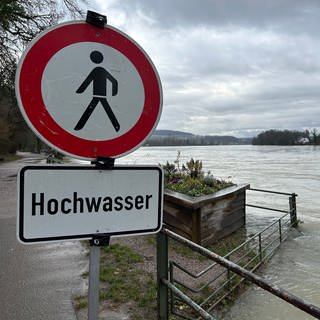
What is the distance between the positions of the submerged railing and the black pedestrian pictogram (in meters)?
1.10

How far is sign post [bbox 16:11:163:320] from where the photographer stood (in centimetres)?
148

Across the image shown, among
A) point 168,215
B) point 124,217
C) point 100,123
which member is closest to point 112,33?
point 100,123

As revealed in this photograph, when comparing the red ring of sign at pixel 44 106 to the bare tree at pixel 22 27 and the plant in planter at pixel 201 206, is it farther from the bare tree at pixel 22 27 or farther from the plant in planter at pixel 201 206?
the bare tree at pixel 22 27

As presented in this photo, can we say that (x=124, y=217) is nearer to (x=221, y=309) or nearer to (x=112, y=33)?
(x=112, y=33)

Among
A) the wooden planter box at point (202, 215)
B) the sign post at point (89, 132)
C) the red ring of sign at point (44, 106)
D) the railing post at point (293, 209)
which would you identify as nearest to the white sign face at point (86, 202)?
the sign post at point (89, 132)

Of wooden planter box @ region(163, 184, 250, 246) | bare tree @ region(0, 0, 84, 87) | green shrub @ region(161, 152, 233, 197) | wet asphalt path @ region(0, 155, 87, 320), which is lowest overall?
wet asphalt path @ region(0, 155, 87, 320)

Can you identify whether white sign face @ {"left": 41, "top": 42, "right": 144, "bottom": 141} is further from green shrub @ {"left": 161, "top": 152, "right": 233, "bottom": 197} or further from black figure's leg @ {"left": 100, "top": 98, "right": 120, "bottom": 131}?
green shrub @ {"left": 161, "top": 152, "right": 233, "bottom": 197}

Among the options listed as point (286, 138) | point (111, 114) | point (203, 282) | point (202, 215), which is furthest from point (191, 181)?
point (286, 138)

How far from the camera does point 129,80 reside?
1.72m

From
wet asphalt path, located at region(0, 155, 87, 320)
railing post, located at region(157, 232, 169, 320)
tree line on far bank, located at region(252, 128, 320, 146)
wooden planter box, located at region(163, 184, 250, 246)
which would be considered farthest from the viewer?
tree line on far bank, located at region(252, 128, 320, 146)

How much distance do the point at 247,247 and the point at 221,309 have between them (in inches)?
102

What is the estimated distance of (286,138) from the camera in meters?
120

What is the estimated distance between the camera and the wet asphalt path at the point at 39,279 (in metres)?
3.38

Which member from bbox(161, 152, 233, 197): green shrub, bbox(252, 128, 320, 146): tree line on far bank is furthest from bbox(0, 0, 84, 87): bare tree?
bbox(252, 128, 320, 146): tree line on far bank
